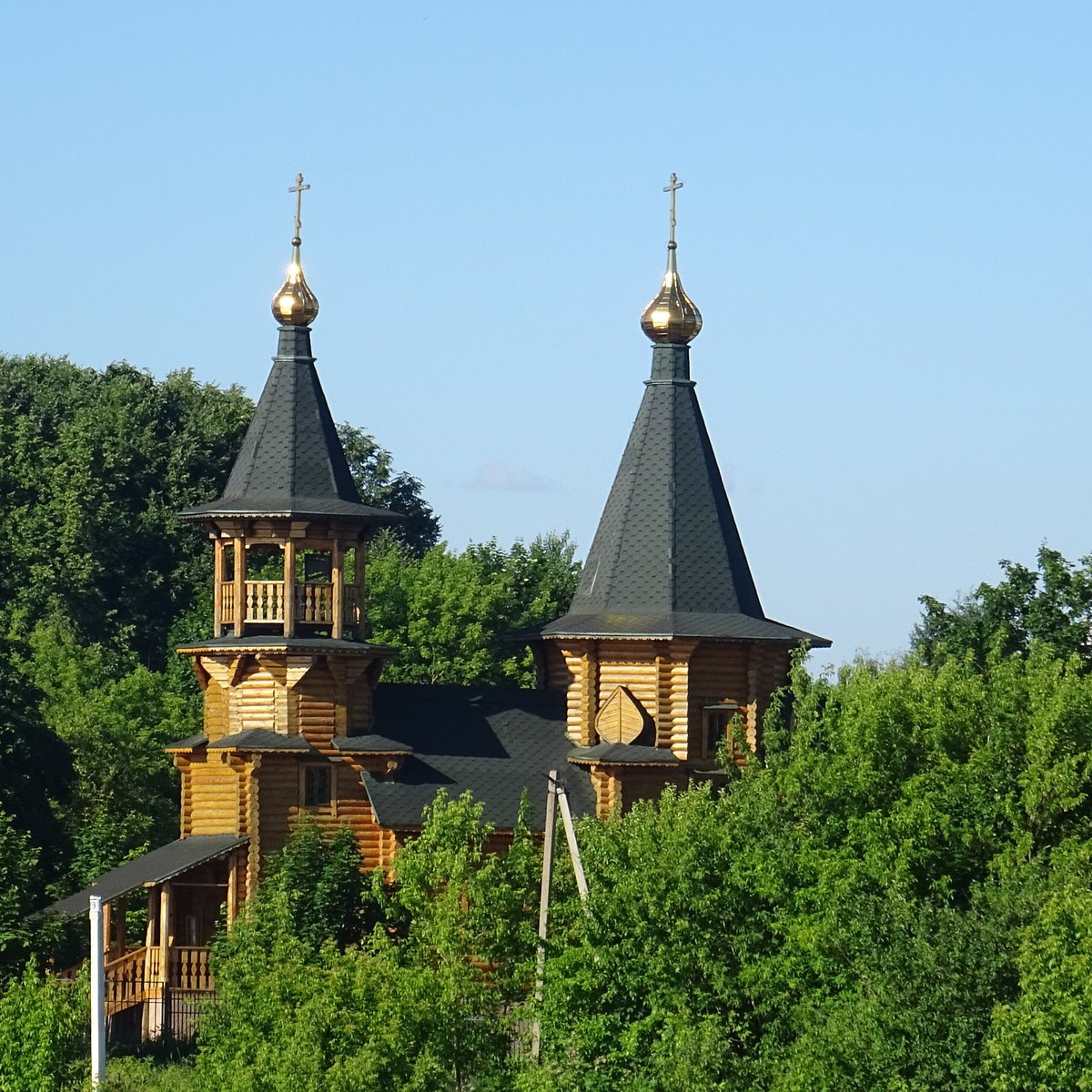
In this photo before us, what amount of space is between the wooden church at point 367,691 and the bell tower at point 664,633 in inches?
1.4

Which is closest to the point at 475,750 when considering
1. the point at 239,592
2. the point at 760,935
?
the point at 239,592

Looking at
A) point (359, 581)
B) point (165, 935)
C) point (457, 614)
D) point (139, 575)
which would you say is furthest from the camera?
point (139, 575)

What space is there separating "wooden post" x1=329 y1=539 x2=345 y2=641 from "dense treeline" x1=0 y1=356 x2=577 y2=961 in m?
7.88

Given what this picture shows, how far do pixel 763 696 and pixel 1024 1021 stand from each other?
535 inches

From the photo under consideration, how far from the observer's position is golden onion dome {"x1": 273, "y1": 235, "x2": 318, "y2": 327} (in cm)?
4794

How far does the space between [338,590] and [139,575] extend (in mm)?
23054

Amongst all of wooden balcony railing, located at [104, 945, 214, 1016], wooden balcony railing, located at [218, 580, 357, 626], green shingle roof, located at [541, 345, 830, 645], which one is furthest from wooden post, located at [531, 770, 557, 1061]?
wooden balcony railing, located at [218, 580, 357, 626]

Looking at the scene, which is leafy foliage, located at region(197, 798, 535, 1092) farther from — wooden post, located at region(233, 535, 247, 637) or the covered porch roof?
wooden post, located at region(233, 535, 247, 637)

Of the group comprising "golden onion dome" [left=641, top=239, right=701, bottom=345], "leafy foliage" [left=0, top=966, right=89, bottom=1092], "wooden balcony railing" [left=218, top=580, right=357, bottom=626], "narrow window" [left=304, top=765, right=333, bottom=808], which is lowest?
"leafy foliage" [left=0, top=966, right=89, bottom=1092]

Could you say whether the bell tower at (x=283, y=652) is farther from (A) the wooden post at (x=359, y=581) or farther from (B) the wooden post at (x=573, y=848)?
(B) the wooden post at (x=573, y=848)

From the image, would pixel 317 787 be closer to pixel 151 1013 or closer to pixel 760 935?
pixel 151 1013

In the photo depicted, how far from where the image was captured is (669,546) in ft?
155

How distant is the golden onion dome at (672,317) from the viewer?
160 feet

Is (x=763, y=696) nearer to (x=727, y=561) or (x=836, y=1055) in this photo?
(x=727, y=561)
